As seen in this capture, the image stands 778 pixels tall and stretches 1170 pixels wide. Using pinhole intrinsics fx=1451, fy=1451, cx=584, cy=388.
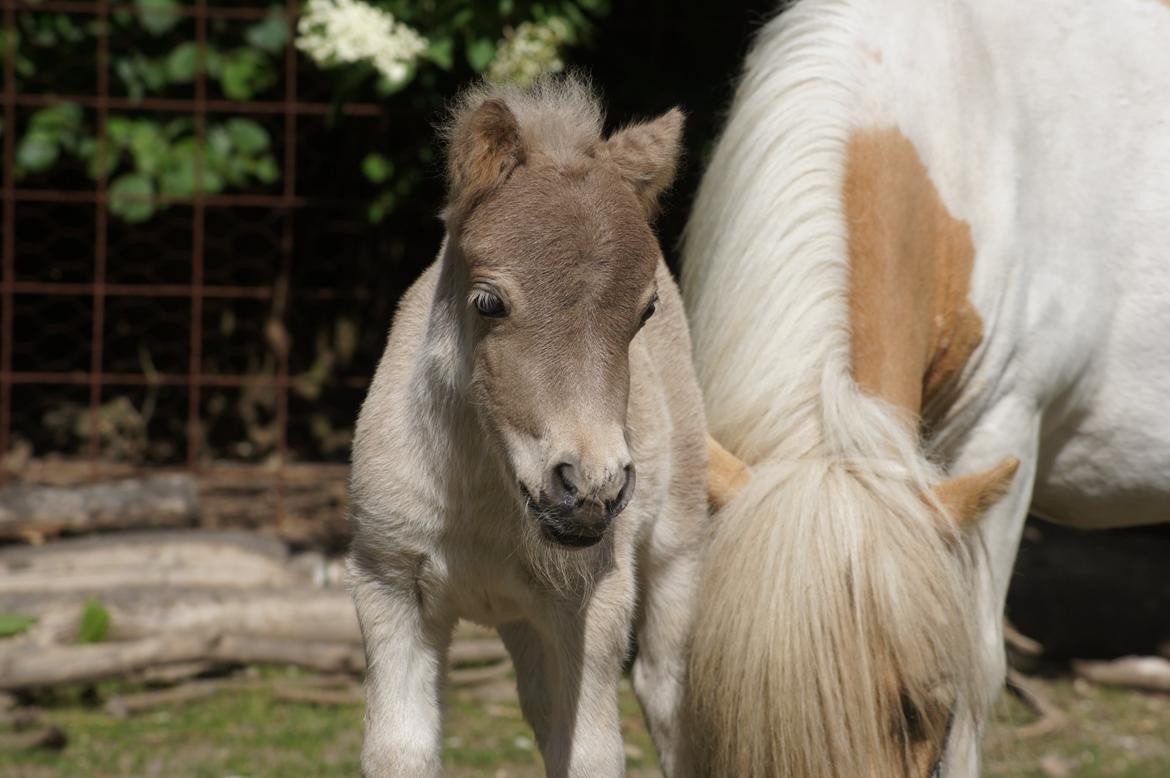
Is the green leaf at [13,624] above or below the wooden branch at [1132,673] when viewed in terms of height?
above

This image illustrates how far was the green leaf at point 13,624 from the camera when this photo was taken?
5297mm

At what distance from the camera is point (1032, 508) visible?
414 cm

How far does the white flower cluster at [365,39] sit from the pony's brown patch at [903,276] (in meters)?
2.76

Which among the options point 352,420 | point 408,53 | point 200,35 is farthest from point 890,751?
point 352,420

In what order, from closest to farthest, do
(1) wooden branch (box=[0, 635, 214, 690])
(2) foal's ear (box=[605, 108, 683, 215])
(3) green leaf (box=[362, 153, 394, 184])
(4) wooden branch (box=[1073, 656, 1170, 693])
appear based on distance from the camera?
(2) foal's ear (box=[605, 108, 683, 215])
(1) wooden branch (box=[0, 635, 214, 690])
(4) wooden branch (box=[1073, 656, 1170, 693])
(3) green leaf (box=[362, 153, 394, 184])

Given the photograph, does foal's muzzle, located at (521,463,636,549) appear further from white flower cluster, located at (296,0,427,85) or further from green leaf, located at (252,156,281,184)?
green leaf, located at (252,156,281,184)

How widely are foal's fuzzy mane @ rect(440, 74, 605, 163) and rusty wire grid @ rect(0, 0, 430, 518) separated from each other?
3875mm

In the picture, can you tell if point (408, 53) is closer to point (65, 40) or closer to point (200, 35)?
point (200, 35)

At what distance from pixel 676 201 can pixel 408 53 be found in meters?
1.33

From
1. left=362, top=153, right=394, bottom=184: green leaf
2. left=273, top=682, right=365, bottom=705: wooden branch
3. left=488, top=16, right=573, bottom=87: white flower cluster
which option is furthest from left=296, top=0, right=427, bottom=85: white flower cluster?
left=273, top=682, right=365, bottom=705: wooden branch

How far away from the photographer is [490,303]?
243 cm

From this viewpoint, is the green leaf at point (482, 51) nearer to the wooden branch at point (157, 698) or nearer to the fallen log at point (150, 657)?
the fallen log at point (150, 657)

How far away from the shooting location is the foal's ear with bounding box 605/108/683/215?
2654 millimetres

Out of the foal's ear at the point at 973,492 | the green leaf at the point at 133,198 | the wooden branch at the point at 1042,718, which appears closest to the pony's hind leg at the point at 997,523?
the foal's ear at the point at 973,492
